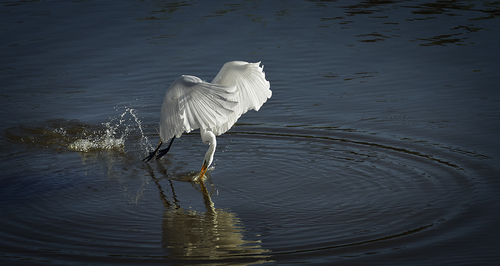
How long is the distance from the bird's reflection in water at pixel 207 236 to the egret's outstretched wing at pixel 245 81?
135cm

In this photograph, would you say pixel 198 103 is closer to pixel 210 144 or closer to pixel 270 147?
pixel 210 144

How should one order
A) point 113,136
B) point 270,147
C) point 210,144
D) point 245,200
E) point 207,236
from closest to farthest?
point 207,236 < point 245,200 < point 210,144 < point 270,147 < point 113,136

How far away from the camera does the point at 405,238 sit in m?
5.52

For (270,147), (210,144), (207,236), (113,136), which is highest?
(210,144)

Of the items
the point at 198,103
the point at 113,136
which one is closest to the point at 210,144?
the point at 198,103

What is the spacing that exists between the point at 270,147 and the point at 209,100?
6.86 feet

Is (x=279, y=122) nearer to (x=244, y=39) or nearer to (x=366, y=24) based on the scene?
(x=244, y=39)

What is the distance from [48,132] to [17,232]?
3.54 m

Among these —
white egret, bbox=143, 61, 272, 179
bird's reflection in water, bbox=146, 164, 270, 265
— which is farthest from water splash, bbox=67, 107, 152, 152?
bird's reflection in water, bbox=146, 164, 270, 265

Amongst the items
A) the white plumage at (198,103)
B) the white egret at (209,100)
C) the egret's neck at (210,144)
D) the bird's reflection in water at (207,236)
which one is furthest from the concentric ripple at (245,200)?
the white plumage at (198,103)

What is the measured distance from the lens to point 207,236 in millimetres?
5699

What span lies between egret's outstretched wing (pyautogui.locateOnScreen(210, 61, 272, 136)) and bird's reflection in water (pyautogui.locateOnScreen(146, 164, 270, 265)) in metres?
1.35

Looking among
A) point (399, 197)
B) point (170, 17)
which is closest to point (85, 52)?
point (170, 17)

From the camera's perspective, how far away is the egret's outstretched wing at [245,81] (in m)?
7.17
